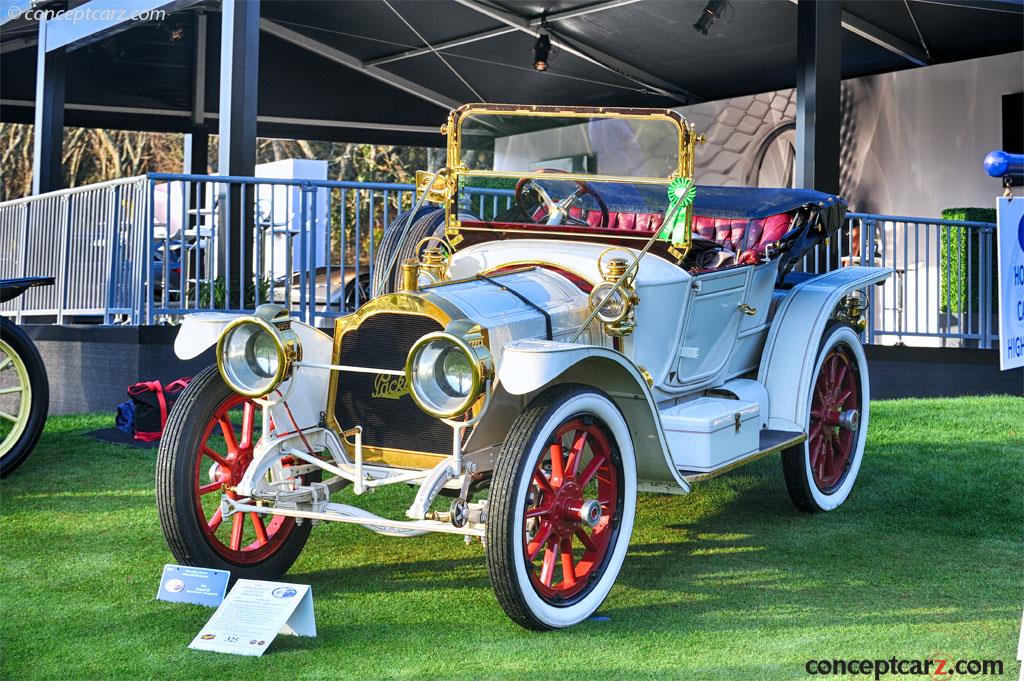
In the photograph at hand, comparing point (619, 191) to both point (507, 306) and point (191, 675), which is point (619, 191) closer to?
point (507, 306)

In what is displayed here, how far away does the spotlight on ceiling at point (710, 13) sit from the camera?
37.6ft

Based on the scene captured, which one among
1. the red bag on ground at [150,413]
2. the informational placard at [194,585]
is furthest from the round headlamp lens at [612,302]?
the red bag on ground at [150,413]

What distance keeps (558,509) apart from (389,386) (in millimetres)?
724

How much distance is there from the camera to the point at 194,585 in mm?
3596

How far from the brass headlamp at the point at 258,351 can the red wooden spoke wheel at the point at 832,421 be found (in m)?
2.52

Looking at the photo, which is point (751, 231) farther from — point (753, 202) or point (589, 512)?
point (589, 512)

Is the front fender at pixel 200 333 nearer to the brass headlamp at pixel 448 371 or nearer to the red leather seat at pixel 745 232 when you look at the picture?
the brass headlamp at pixel 448 371

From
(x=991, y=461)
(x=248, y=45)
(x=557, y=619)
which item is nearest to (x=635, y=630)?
(x=557, y=619)

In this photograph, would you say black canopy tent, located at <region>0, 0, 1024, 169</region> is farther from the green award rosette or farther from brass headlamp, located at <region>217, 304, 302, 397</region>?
brass headlamp, located at <region>217, 304, 302, 397</region>

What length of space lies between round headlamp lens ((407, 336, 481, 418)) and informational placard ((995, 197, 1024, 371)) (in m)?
1.45

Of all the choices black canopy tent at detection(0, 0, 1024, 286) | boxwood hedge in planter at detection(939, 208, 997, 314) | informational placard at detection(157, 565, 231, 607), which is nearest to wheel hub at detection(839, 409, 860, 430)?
informational placard at detection(157, 565, 231, 607)

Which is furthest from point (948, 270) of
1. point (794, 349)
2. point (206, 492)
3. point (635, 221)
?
point (206, 492)

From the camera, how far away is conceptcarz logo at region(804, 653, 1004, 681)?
10.2 ft

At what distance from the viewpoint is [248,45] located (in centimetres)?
852
